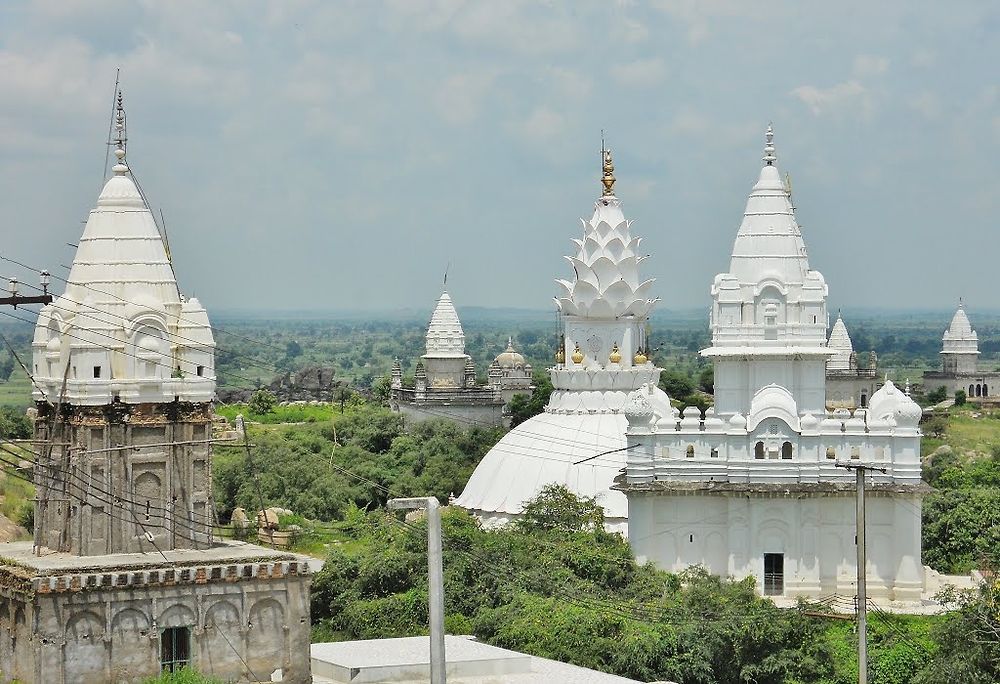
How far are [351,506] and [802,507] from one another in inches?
702

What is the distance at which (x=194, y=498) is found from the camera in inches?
1660

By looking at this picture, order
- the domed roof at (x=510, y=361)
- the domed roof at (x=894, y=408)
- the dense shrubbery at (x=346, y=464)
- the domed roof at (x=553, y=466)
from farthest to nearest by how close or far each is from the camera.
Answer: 1. the domed roof at (x=510, y=361)
2. the dense shrubbery at (x=346, y=464)
3. the domed roof at (x=553, y=466)
4. the domed roof at (x=894, y=408)

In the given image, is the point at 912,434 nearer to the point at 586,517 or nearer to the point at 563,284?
the point at 586,517

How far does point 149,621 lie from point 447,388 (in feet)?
196

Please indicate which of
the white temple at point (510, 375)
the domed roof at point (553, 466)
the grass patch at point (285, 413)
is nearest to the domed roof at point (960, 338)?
the white temple at point (510, 375)

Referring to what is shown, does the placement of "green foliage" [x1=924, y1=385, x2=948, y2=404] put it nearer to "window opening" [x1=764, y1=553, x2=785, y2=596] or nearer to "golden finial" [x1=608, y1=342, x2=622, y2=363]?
"golden finial" [x1=608, y1=342, x2=622, y2=363]

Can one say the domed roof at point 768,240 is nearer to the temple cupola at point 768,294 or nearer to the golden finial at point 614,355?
the temple cupola at point 768,294

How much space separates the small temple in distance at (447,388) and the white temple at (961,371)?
177 ft

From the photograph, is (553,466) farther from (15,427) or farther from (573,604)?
(15,427)

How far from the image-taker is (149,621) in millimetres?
39562

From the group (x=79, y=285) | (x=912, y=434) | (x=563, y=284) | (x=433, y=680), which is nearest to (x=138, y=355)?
(x=79, y=285)

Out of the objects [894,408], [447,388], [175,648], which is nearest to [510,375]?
[447,388]

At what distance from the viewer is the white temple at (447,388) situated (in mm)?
96438

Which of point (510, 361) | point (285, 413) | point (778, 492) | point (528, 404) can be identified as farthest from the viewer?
point (510, 361)
